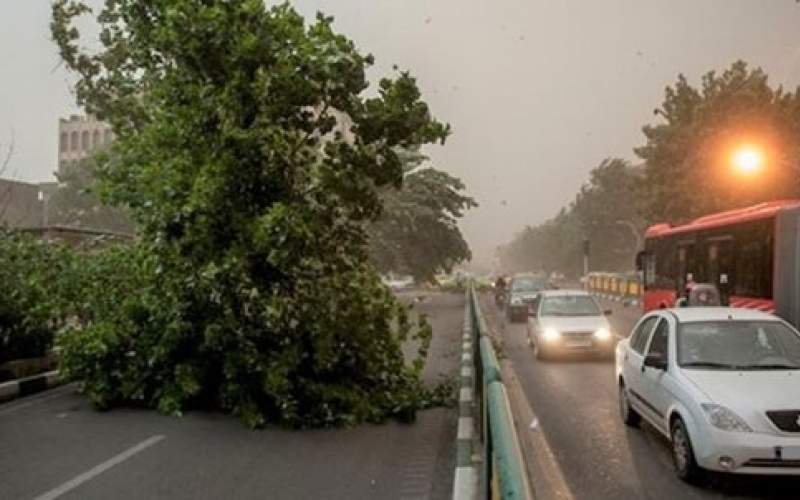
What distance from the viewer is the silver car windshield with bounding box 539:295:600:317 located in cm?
1858

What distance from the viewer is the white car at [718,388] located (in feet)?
22.1

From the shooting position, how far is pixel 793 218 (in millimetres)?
15414

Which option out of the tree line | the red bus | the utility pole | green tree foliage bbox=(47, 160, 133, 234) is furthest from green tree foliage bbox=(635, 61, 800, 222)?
green tree foliage bbox=(47, 160, 133, 234)

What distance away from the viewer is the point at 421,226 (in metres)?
44.5

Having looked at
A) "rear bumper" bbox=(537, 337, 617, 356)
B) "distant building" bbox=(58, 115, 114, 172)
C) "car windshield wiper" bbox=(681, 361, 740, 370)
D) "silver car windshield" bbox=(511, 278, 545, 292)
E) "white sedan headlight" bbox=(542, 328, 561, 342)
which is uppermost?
"distant building" bbox=(58, 115, 114, 172)

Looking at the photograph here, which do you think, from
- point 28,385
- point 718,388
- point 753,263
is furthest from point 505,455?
point 753,263

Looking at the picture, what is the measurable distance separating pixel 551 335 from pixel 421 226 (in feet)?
89.7

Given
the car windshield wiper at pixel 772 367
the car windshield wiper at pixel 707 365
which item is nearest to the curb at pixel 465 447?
the car windshield wiper at pixel 707 365

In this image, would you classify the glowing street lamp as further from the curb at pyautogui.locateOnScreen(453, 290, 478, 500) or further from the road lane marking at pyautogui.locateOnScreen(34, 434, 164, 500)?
the road lane marking at pyautogui.locateOnScreen(34, 434, 164, 500)

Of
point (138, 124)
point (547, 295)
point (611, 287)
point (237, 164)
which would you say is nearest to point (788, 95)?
point (611, 287)

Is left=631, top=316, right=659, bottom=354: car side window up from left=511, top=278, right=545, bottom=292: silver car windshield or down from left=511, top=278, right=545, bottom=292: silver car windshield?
down

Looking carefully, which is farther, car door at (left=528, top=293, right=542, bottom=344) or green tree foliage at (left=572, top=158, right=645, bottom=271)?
green tree foliage at (left=572, top=158, right=645, bottom=271)

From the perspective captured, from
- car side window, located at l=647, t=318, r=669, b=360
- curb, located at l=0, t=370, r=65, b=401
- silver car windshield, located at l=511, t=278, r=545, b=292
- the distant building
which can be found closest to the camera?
car side window, located at l=647, t=318, r=669, b=360

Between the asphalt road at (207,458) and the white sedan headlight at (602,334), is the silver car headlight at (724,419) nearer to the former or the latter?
the asphalt road at (207,458)
